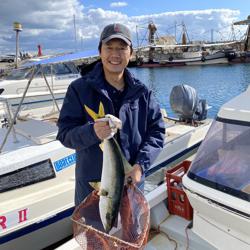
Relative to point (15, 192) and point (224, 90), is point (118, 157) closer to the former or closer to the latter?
point (15, 192)

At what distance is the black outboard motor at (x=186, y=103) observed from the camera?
7621 mm

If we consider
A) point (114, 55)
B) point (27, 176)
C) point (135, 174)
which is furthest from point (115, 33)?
point (27, 176)

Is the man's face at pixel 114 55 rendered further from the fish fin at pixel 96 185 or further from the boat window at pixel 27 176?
the boat window at pixel 27 176

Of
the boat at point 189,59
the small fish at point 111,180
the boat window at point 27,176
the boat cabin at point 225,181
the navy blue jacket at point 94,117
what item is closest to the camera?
the small fish at point 111,180

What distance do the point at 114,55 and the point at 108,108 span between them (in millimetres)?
385

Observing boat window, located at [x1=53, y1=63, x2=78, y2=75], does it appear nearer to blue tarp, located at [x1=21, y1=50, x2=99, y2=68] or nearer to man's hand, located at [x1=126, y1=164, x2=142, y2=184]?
blue tarp, located at [x1=21, y1=50, x2=99, y2=68]

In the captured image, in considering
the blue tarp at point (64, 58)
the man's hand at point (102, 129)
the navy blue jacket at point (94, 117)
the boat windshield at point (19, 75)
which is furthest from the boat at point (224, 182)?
the boat windshield at point (19, 75)

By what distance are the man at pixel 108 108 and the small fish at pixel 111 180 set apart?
0.45 feet

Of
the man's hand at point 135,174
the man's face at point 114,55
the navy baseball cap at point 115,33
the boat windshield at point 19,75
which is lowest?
the man's hand at point 135,174

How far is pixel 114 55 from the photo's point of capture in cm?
235

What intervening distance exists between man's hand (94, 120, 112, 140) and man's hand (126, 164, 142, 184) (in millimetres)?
408

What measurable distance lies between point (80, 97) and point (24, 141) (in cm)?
356

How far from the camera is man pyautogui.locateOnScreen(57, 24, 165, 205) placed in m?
2.31

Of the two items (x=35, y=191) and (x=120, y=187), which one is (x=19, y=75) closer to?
(x=35, y=191)
